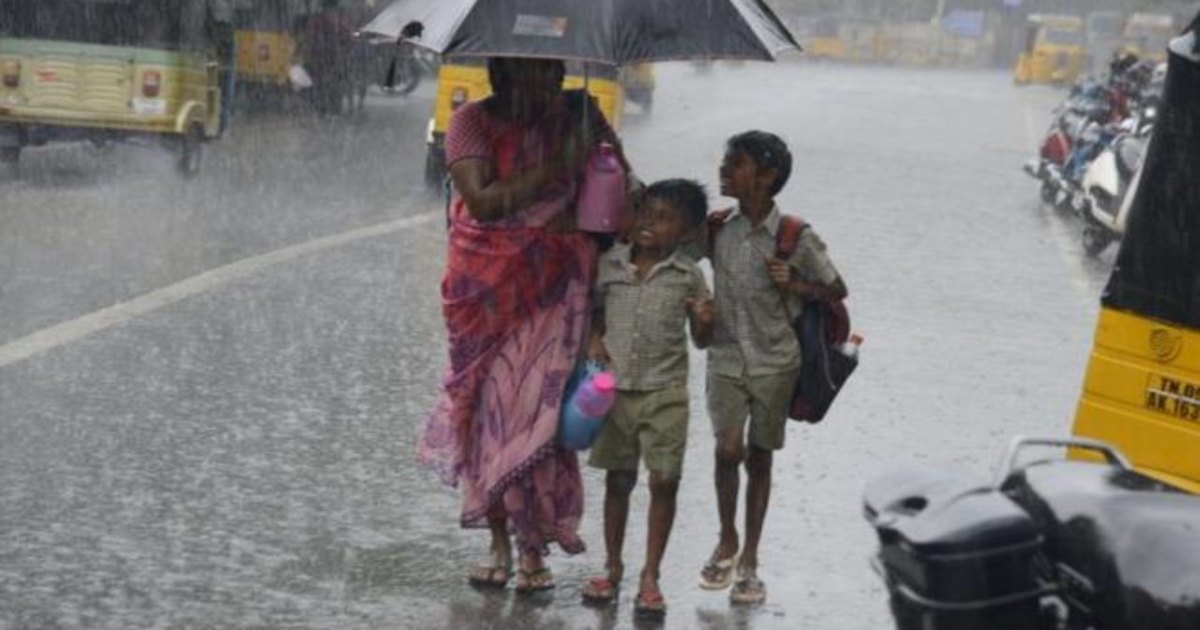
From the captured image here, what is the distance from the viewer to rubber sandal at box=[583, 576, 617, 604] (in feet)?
20.6

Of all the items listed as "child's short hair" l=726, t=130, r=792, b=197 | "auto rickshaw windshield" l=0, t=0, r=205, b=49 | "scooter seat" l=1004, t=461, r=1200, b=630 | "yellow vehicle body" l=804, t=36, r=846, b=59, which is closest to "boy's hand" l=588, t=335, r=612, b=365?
"child's short hair" l=726, t=130, r=792, b=197

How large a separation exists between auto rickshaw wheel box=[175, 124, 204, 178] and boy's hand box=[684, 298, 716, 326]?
12.6 meters

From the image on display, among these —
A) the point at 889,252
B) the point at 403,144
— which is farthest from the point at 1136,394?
the point at 403,144

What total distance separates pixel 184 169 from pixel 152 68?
96 centimetres

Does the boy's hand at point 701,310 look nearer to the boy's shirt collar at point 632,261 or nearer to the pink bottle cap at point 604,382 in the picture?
the boy's shirt collar at point 632,261

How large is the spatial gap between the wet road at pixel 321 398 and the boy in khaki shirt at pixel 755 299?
54 cm

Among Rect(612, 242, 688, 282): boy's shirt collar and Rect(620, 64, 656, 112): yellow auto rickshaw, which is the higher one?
Rect(612, 242, 688, 282): boy's shirt collar

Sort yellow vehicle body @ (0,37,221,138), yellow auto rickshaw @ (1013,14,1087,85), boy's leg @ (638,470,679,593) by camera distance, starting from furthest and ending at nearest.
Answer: yellow auto rickshaw @ (1013,14,1087,85) → yellow vehicle body @ (0,37,221,138) → boy's leg @ (638,470,679,593)

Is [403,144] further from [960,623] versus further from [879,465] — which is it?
[960,623]

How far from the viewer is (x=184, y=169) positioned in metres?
18.4

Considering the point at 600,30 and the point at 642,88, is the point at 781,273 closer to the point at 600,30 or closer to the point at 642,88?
the point at 600,30

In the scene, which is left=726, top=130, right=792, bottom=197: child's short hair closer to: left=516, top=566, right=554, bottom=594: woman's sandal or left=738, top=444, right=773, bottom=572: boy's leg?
left=738, top=444, right=773, bottom=572: boy's leg

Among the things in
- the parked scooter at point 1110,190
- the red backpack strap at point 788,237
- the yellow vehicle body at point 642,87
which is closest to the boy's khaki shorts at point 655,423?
the red backpack strap at point 788,237

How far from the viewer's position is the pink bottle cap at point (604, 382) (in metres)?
6.01
